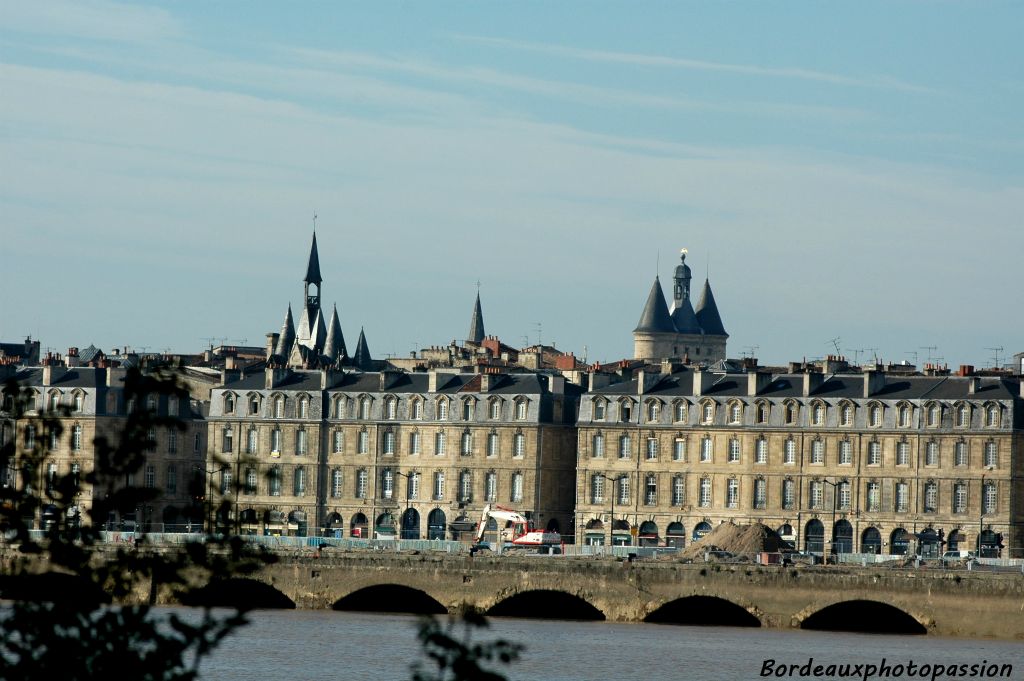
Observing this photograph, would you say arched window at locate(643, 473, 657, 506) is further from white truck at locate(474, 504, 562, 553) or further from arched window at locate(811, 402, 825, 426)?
arched window at locate(811, 402, 825, 426)

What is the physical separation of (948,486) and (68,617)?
255 feet

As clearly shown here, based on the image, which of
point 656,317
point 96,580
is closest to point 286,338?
point 656,317

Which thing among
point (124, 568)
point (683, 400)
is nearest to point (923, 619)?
point (683, 400)

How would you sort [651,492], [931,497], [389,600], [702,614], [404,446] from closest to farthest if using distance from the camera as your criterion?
[702,614]
[389,600]
[931,497]
[651,492]
[404,446]

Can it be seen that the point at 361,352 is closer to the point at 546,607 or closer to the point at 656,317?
the point at 656,317

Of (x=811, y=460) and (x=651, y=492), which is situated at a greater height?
(x=811, y=460)

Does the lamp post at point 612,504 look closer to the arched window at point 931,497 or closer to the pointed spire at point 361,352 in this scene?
the arched window at point 931,497

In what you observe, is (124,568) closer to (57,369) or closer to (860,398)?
(860,398)

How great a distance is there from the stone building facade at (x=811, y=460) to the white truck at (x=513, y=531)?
357cm

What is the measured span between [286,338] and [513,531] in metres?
68.1

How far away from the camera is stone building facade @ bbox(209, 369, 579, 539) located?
10612cm

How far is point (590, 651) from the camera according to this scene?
208ft

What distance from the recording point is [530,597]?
79312mm

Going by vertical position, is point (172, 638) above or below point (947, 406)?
below
